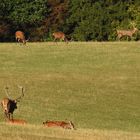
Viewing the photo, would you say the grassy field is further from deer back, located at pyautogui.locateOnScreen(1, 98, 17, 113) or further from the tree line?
the tree line

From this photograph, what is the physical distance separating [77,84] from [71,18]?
86.6 feet

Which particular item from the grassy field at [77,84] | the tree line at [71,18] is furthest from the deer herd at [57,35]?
the tree line at [71,18]

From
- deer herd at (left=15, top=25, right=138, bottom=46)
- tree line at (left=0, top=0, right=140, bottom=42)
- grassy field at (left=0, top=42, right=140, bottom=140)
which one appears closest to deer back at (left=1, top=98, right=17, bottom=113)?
grassy field at (left=0, top=42, right=140, bottom=140)

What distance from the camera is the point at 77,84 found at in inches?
1218

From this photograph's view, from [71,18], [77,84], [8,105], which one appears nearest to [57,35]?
[77,84]

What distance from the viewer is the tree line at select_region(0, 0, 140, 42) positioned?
181ft

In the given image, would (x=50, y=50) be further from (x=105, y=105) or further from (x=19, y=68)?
(x=105, y=105)

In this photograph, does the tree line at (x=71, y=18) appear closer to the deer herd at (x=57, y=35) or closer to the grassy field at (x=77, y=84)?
the deer herd at (x=57, y=35)

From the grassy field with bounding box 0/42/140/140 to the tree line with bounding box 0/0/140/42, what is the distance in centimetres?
1607

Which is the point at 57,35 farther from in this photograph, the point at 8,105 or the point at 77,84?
the point at 8,105

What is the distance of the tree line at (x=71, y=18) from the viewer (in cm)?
5528

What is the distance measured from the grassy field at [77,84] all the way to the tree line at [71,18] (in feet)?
52.7

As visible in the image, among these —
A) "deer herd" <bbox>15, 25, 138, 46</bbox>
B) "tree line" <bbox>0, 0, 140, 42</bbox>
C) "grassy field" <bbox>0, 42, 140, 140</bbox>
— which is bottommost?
"grassy field" <bbox>0, 42, 140, 140</bbox>

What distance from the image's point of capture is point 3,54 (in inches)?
1449
